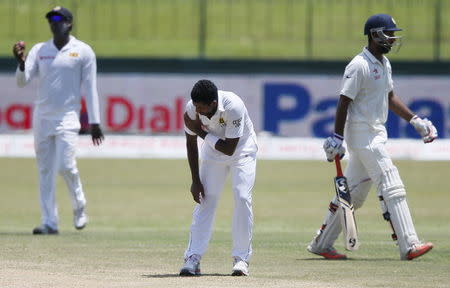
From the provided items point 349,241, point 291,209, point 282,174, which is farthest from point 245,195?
point 282,174

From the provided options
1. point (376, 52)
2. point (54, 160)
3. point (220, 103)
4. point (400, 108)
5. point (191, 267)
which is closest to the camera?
point (220, 103)

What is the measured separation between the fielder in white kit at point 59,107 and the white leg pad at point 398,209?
3359 mm

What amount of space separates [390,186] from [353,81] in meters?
0.89

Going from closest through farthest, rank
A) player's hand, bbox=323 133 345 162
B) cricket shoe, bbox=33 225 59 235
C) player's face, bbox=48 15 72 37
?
player's hand, bbox=323 133 345 162 → cricket shoe, bbox=33 225 59 235 → player's face, bbox=48 15 72 37

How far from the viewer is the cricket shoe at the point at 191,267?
26.7ft

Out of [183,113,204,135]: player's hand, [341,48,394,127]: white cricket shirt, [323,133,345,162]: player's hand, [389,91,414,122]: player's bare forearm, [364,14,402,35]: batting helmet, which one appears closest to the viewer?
[183,113,204,135]: player's hand

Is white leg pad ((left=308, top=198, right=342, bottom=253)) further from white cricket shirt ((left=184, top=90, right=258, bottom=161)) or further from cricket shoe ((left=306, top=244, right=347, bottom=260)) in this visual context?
white cricket shirt ((left=184, top=90, right=258, bottom=161))

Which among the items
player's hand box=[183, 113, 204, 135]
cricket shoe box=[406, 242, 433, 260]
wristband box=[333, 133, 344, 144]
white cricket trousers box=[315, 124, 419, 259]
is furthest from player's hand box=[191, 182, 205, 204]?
cricket shoe box=[406, 242, 433, 260]

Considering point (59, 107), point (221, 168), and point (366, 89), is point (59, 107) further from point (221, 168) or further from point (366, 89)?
point (221, 168)

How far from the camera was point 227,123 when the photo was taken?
26.6ft

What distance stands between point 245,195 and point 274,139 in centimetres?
1419

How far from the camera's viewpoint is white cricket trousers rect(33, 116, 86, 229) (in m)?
11.4

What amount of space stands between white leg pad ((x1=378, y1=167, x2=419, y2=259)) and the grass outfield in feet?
0.58

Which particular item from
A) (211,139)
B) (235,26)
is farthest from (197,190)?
(235,26)
